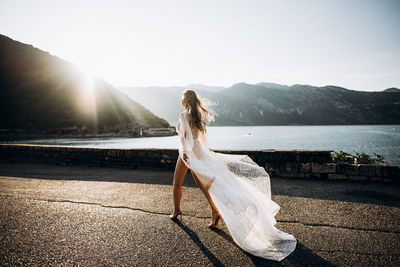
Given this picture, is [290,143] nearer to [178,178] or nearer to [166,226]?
[178,178]

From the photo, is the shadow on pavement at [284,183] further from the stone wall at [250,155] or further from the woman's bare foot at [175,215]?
the woman's bare foot at [175,215]

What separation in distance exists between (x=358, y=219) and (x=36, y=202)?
18.9 feet

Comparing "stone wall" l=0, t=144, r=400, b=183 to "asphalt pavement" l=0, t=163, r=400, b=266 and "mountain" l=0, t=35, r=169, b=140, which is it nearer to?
"asphalt pavement" l=0, t=163, r=400, b=266

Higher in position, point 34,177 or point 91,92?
point 91,92

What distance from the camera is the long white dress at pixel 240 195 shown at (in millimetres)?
2625

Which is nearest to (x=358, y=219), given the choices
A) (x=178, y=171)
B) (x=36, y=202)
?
(x=178, y=171)

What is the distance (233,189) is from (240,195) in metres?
0.12

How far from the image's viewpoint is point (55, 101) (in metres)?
87.4

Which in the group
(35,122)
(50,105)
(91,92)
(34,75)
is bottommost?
(35,122)

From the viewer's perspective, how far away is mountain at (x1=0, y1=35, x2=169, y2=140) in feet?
263

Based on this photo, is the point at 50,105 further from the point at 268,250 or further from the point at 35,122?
the point at 268,250

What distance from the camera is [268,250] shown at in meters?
2.54

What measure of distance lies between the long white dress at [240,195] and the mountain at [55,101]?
90175mm

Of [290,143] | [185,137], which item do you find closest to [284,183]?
[185,137]
